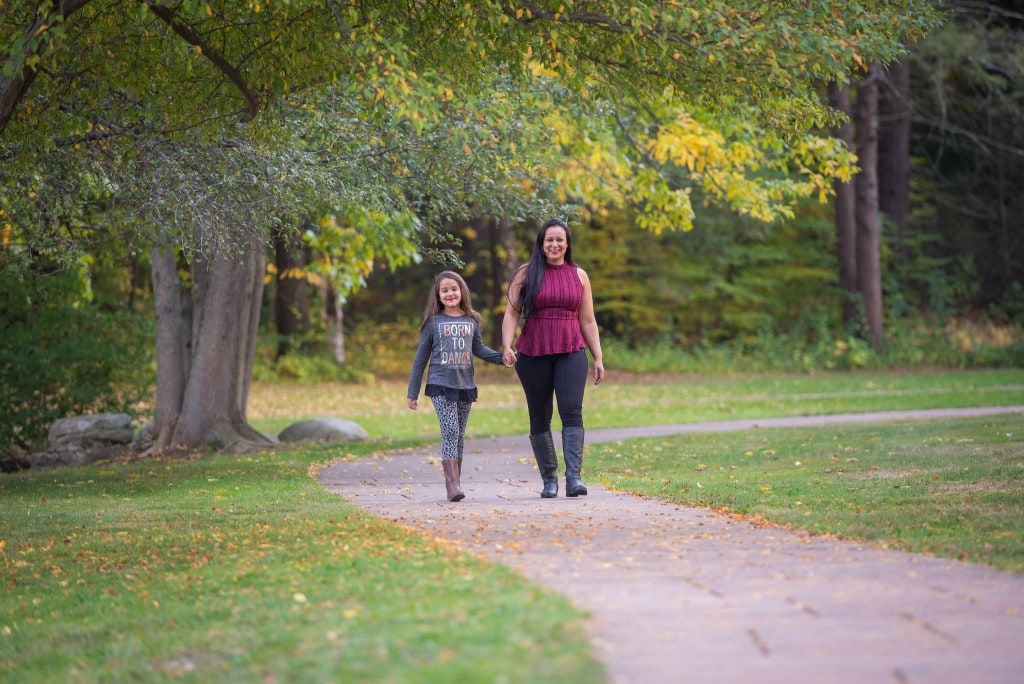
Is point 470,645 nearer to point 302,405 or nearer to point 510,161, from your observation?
point 510,161

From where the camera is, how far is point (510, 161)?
41.2 feet

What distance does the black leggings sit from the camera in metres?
9.09

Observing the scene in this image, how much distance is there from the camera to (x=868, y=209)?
1223 inches

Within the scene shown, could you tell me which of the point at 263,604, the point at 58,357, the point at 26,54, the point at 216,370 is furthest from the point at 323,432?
the point at 263,604

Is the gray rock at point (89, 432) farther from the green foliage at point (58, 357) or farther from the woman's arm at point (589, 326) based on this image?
the woman's arm at point (589, 326)

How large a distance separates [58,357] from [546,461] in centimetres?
898

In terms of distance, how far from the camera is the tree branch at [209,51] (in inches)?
334

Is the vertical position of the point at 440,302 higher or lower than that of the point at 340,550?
higher

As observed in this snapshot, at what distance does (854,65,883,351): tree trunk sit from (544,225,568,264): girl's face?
22.9m

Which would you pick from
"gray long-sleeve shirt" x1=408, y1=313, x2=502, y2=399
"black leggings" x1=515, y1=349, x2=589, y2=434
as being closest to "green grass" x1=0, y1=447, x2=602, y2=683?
"gray long-sleeve shirt" x1=408, y1=313, x2=502, y2=399

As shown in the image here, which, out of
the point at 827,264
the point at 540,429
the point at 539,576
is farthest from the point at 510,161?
the point at 827,264

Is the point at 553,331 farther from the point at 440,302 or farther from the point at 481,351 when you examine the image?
the point at 440,302

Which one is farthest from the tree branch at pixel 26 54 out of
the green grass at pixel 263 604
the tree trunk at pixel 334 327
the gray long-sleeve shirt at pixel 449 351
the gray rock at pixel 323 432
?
the tree trunk at pixel 334 327

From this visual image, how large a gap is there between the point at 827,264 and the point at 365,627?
3581cm
